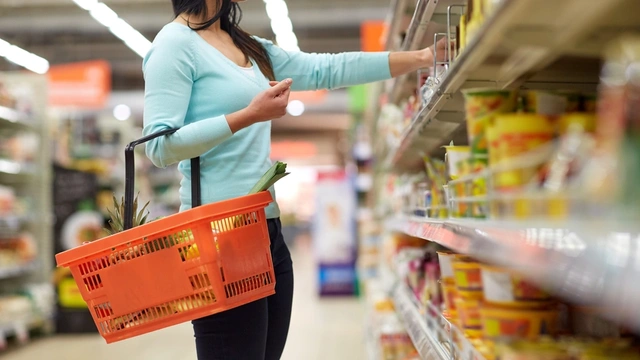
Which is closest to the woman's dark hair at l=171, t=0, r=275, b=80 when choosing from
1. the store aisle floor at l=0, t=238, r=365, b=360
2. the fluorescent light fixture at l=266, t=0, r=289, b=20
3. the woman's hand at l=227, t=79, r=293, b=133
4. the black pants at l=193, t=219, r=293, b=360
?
the woman's hand at l=227, t=79, r=293, b=133

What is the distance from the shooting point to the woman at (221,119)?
5.06 ft

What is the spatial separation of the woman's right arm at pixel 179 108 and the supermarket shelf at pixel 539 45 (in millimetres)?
438

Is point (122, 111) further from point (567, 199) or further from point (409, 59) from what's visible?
point (567, 199)

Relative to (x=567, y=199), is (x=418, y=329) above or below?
below

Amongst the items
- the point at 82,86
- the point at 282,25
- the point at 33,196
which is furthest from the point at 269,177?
the point at 82,86

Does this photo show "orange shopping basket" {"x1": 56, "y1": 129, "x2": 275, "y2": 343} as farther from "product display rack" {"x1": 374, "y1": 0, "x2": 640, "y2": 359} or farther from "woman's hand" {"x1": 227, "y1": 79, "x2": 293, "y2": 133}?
A: "product display rack" {"x1": 374, "y1": 0, "x2": 640, "y2": 359}

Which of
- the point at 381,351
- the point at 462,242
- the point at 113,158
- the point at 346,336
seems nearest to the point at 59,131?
the point at 113,158

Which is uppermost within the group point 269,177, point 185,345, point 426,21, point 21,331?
point 426,21

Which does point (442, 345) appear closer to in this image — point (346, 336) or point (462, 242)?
point (462, 242)

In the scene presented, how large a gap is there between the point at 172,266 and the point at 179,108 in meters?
0.40

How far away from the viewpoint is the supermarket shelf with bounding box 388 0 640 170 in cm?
82

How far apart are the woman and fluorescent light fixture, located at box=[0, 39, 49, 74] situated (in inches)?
383

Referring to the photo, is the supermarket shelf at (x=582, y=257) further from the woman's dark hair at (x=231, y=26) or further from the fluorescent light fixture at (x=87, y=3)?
the fluorescent light fixture at (x=87, y=3)

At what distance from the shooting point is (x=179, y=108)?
62.1 inches
